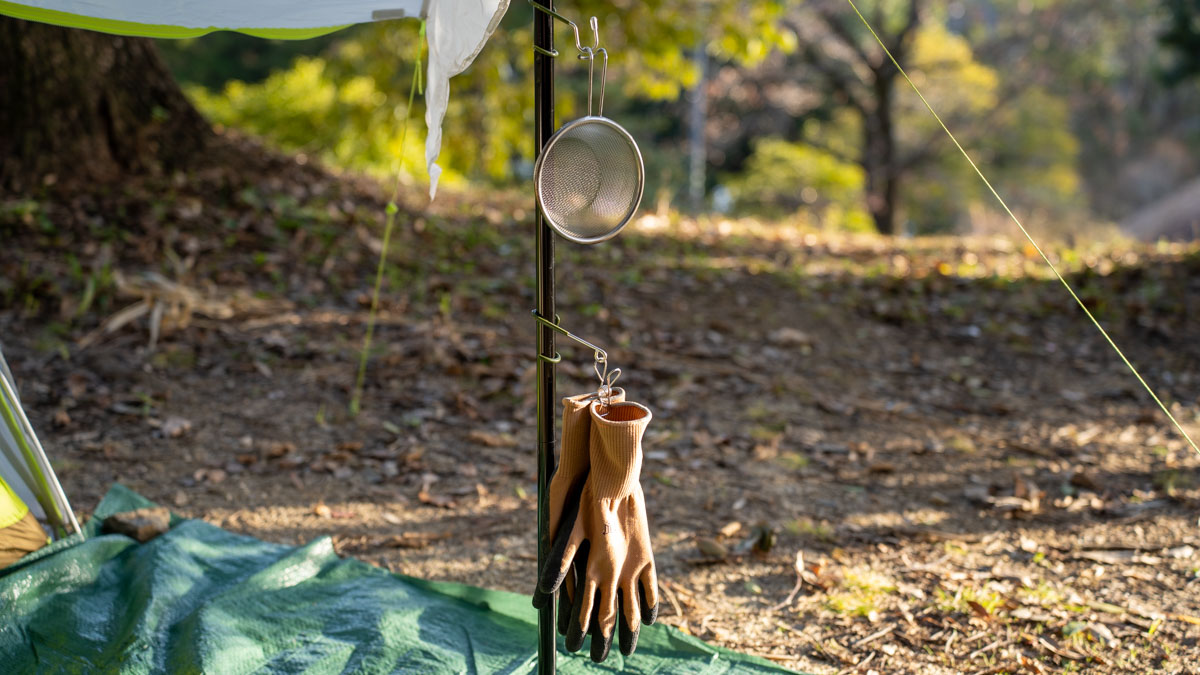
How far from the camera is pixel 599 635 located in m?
1.73

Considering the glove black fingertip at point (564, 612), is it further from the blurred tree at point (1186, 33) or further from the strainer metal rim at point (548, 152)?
the blurred tree at point (1186, 33)

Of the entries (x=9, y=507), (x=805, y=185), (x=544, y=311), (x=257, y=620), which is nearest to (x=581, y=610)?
(x=544, y=311)

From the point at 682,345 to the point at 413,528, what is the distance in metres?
2.10

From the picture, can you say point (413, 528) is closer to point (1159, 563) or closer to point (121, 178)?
point (1159, 563)

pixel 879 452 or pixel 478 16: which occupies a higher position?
pixel 478 16

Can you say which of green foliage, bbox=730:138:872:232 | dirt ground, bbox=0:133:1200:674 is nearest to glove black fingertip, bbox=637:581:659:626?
dirt ground, bbox=0:133:1200:674

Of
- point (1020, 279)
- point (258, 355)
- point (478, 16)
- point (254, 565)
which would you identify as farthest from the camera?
point (1020, 279)

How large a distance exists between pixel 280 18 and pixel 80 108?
3266 millimetres

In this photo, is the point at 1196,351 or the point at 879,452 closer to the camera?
the point at 879,452

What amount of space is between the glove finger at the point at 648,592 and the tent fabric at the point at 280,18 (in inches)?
40.7

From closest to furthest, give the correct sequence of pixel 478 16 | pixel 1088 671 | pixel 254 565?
pixel 478 16
pixel 1088 671
pixel 254 565

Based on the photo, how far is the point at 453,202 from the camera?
6633 mm

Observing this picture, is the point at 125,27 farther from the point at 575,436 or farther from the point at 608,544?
the point at 608,544

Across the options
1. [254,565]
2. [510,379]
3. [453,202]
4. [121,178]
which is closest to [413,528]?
[254,565]
